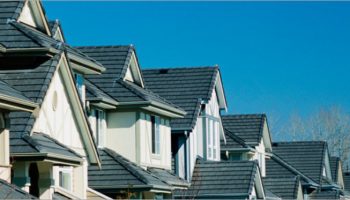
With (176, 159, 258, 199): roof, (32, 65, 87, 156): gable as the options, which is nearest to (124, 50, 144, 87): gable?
(176, 159, 258, 199): roof

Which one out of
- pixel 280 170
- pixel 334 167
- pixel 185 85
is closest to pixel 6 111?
pixel 185 85

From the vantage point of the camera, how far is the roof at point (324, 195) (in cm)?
6017

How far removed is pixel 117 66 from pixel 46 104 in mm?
11480

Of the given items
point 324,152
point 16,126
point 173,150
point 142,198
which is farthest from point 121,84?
point 324,152

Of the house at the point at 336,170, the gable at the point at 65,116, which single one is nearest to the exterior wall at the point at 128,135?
the gable at the point at 65,116

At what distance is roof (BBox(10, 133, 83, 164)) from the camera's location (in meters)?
21.8

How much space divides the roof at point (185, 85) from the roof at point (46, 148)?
58.0ft

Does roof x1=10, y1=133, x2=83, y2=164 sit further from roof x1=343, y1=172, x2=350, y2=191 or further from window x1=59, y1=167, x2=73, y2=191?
roof x1=343, y1=172, x2=350, y2=191

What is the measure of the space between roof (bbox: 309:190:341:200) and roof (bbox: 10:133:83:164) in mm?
38192

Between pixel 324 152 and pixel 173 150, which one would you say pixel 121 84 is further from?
pixel 324 152

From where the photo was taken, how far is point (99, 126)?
33.8 m

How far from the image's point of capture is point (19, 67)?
2408cm

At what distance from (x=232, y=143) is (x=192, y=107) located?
25.3 ft

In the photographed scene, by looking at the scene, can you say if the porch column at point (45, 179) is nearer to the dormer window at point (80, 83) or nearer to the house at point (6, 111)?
the house at point (6, 111)
